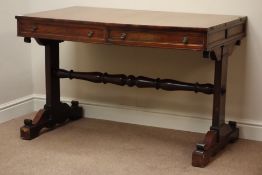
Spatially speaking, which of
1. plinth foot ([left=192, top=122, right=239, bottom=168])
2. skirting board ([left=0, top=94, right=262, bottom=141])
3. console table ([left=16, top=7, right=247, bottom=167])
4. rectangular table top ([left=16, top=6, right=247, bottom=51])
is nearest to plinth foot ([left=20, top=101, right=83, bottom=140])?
console table ([left=16, top=7, right=247, bottom=167])

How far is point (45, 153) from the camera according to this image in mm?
2777

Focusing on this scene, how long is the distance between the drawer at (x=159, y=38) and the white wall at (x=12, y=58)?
101 cm

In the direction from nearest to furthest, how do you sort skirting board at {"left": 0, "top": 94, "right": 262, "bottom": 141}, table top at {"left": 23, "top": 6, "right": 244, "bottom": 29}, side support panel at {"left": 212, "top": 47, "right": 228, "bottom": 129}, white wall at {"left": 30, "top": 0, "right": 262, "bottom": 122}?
1. table top at {"left": 23, "top": 6, "right": 244, "bottom": 29}
2. side support panel at {"left": 212, "top": 47, "right": 228, "bottom": 129}
3. white wall at {"left": 30, "top": 0, "right": 262, "bottom": 122}
4. skirting board at {"left": 0, "top": 94, "right": 262, "bottom": 141}

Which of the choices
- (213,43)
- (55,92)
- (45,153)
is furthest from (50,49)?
(213,43)

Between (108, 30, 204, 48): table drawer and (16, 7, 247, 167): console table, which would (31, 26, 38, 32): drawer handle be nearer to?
(16, 7, 247, 167): console table

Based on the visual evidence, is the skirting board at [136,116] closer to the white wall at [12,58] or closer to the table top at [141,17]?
the white wall at [12,58]

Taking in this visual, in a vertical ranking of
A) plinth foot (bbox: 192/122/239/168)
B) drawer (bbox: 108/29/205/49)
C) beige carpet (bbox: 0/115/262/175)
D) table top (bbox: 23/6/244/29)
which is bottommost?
beige carpet (bbox: 0/115/262/175)

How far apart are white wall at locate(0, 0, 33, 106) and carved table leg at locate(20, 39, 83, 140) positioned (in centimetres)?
39

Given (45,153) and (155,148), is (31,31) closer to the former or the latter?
(45,153)

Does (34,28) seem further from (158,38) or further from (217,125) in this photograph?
(217,125)

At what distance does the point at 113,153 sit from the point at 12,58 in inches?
42.6

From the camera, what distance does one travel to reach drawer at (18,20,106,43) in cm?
264

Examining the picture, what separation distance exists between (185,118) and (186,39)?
2.90 ft

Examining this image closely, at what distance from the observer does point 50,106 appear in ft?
10.3
